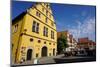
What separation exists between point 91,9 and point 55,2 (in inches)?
25.9

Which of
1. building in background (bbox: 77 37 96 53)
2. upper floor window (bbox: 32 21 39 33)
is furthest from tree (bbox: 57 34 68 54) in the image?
upper floor window (bbox: 32 21 39 33)

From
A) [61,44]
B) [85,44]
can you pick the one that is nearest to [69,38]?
[61,44]

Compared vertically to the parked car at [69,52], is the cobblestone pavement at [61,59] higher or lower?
lower

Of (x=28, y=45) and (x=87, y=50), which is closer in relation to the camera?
(x=28, y=45)

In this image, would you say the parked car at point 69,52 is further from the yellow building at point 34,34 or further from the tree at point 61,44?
the yellow building at point 34,34

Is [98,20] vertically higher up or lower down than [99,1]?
lower down

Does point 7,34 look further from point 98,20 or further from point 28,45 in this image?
point 98,20

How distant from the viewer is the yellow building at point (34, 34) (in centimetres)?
331

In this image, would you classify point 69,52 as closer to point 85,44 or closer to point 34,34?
point 85,44

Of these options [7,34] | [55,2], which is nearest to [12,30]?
[7,34]

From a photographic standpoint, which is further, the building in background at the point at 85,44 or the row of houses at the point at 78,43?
the building in background at the point at 85,44

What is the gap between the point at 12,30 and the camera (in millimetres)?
3256

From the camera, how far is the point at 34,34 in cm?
346

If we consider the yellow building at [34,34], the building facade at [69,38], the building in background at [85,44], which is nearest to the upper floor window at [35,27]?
the yellow building at [34,34]
